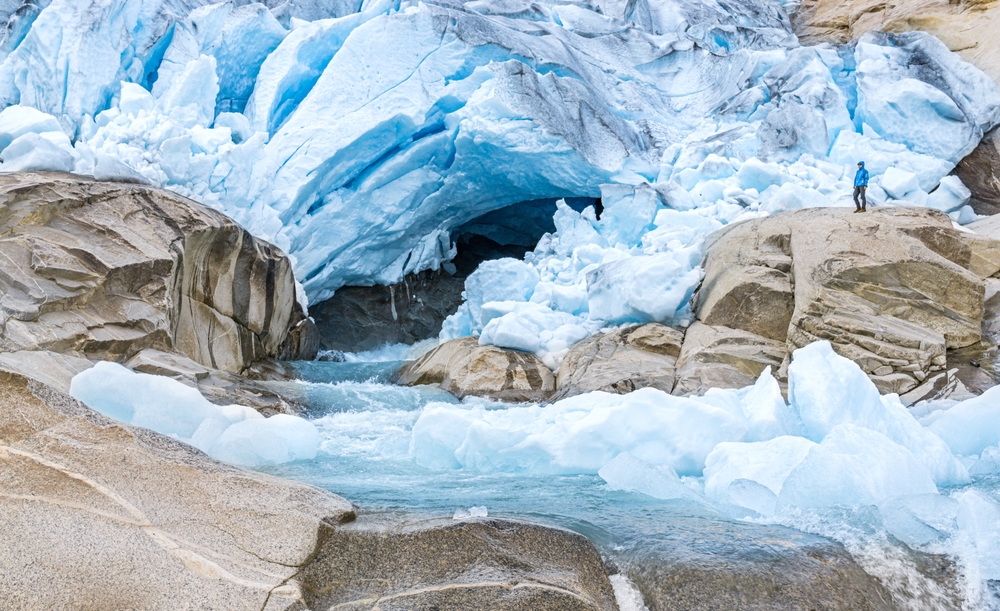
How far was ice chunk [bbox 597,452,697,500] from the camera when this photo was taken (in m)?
3.14

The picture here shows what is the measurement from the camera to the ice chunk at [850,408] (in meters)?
3.32

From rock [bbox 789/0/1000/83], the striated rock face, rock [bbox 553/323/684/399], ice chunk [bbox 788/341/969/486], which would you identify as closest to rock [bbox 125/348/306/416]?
the striated rock face

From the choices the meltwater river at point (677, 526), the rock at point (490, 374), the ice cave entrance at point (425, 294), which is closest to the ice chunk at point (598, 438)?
the meltwater river at point (677, 526)

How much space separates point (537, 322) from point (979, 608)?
6.74 metres

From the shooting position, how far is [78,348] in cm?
587

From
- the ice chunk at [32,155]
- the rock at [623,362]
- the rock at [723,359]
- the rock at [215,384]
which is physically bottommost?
the rock at [623,362]

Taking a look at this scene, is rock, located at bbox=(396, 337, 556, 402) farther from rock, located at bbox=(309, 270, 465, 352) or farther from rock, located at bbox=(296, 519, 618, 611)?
rock, located at bbox=(296, 519, 618, 611)

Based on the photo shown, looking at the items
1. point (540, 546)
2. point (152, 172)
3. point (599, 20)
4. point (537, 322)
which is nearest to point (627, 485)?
point (540, 546)

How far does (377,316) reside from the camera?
12609mm

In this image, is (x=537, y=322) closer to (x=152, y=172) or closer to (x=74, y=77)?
(x=152, y=172)

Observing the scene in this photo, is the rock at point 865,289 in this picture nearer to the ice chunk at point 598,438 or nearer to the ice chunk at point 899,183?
the ice chunk at point 899,183

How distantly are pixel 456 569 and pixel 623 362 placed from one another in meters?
5.36

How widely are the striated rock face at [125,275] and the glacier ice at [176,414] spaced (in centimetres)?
224

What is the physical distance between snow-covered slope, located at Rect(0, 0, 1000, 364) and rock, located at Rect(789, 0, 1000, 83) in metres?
0.67
